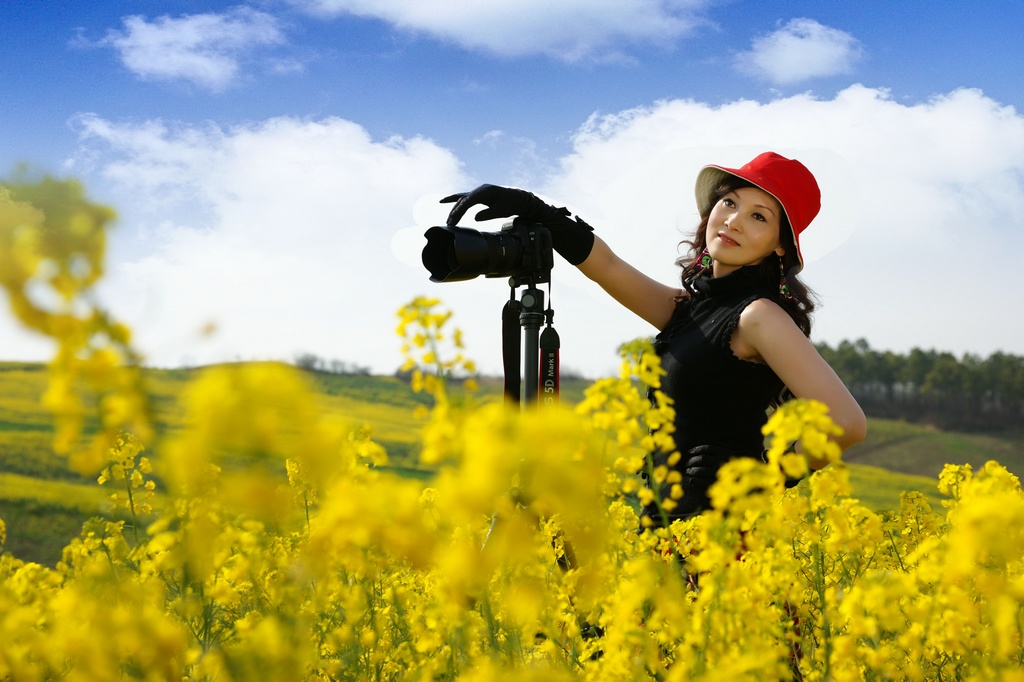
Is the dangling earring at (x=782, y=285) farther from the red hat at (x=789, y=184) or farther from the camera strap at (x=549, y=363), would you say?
the camera strap at (x=549, y=363)

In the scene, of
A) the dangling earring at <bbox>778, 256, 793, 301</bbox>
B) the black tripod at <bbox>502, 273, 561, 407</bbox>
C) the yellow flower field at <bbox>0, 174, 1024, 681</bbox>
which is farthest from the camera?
the dangling earring at <bbox>778, 256, 793, 301</bbox>

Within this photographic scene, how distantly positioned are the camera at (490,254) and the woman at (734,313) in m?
0.10

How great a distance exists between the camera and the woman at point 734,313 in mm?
2002

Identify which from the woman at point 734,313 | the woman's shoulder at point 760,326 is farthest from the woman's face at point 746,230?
the woman's shoulder at point 760,326

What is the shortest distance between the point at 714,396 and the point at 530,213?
28.0 inches

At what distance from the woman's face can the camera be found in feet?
1.96

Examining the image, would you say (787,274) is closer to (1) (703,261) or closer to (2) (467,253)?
(1) (703,261)

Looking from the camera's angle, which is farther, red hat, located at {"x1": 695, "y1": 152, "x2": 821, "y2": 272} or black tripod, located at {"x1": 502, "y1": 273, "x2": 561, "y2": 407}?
red hat, located at {"x1": 695, "y1": 152, "x2": 821, "y2": 272}

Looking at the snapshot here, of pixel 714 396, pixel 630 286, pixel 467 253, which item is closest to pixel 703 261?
pixel 630 286

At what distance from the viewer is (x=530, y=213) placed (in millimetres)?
2164

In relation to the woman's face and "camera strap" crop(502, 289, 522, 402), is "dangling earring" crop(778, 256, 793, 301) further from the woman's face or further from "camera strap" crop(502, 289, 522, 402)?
"camera strap" crop(502, 289, 522, 402)

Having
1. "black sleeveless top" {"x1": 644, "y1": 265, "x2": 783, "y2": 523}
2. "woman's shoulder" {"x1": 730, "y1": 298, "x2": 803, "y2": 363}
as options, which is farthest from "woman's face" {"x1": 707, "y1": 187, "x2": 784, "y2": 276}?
"woman's shoulder" {"x1": 730, "y1": 298, "x2": 803, "y2": 363}

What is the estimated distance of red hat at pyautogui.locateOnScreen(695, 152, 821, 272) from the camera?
226 cm

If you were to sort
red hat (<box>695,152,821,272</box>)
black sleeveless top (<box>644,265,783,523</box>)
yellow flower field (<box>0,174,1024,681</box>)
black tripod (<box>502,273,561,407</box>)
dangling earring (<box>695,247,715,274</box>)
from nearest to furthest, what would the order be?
yellow flower field (<box>0,174,1024,681</box>) < black tripod (<box>502,273,561,407</box>) < black sleeveless top (<box>644,265,783,523</box>) < red hat (<box>695,152,821,272</box>) < dangling earring (<box>695,247,715,274</box>)
